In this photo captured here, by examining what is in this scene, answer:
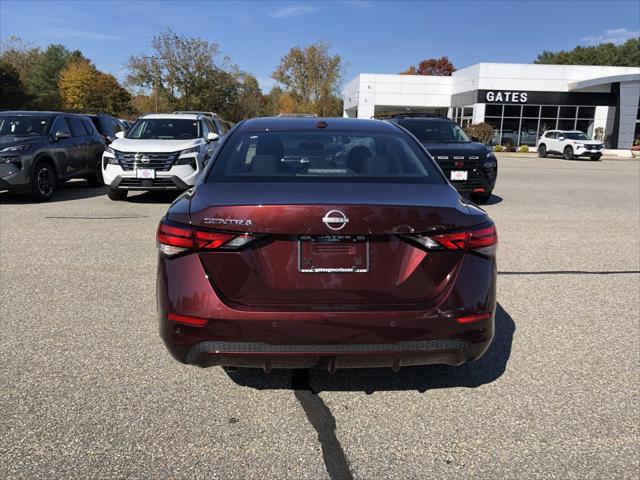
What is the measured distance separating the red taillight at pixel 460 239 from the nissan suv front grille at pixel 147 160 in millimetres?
8542

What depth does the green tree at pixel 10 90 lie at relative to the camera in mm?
53781

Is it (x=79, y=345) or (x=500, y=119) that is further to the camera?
A: (x=500, y=119)

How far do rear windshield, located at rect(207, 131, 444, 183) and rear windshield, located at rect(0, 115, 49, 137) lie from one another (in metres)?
9.23

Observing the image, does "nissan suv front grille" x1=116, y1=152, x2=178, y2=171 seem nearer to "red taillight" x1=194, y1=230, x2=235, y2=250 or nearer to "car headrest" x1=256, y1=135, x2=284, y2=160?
"car headrest" x1=256, y1=135, x2=284, y2=160

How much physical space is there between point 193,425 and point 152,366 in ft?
2.68

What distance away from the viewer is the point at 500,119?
1689 inches

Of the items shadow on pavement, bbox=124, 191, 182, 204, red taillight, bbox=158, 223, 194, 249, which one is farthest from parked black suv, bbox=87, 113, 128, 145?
red taillight, bbox=158, 223, 194, 249

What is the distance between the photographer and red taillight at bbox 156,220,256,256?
2691 mm

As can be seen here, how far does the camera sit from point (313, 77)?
69625 millimetres

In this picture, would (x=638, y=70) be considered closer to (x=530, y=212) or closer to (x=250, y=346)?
(x=530, y=212)

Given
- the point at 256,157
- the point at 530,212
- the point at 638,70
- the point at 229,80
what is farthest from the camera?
the point at 229,80

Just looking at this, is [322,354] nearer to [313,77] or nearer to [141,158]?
[141,158]

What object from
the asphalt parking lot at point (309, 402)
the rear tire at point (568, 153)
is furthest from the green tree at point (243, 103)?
the asphalt parking lot at point (309, 402)

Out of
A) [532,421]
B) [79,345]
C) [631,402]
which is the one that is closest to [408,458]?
[532,421]
